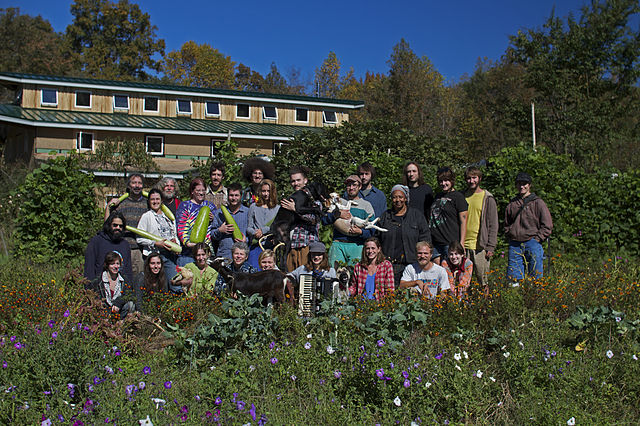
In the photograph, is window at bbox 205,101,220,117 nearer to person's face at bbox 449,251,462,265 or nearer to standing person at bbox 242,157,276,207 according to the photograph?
standing person at bbox 242,157,276,207

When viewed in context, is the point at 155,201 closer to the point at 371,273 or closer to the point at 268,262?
the point at 268,262

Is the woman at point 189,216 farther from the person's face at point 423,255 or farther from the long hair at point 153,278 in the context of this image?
the person's face at point 423,255

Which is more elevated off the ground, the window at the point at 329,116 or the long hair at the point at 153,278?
the window at the point at 329,116

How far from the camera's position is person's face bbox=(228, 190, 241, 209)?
6867 millimetres

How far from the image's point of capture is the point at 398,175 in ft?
31.3

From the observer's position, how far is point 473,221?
682 centimetres

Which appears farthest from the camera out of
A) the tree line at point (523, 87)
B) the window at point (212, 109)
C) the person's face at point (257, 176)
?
the window at point (212, 109)

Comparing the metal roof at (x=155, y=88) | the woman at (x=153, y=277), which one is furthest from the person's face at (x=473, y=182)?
the metal roof at (x=155, y=88)

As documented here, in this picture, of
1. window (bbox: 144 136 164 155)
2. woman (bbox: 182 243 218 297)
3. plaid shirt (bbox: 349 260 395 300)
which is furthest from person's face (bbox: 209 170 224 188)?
window (bbox: 144 136 164 155)

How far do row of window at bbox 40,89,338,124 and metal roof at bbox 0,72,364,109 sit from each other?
54 cm

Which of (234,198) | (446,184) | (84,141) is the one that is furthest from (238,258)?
(84,141)

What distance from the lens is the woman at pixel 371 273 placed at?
5.87m

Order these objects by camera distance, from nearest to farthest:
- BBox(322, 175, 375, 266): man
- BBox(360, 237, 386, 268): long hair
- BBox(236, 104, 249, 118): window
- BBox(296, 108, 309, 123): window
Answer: BBox(360, 237, 386, 268): long hair
BBox(322, 175, 375, 266): man
BBox(236, 104, 249, 118): window
BBox(296, 108, 309, 123): window

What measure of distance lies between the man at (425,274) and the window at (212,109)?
96.4 feet
